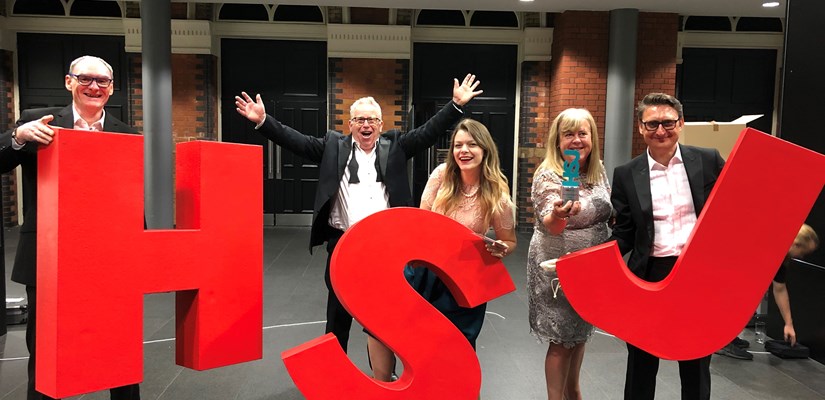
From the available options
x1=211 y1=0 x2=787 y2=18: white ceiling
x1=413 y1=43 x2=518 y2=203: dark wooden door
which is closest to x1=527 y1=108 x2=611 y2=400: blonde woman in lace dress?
x1=211 y1=0 x2=787 y2=18: white ceiling

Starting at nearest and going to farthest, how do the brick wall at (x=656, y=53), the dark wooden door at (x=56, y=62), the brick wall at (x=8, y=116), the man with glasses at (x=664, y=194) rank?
the man with glasses at (x=664, y=194) → the brick wall at (x=656, y=53) → the brick wall at (x=8, y=116) → the dark wooden door at (x=56, y=62)

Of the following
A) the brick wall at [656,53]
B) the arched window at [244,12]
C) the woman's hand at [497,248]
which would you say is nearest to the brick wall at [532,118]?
the brick wall at [656,53]

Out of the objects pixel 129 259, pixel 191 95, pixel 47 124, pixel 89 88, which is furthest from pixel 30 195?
pixel 191 95

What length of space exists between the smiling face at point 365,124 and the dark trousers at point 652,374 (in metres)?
1.22

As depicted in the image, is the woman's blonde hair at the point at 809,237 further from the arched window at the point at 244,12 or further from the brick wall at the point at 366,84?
the arched window at the point at 244,12

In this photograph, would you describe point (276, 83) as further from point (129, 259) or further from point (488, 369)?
point (129, 259)

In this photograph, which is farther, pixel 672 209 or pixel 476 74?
pixel 476 74

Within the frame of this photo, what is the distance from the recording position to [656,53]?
7312 millimetres

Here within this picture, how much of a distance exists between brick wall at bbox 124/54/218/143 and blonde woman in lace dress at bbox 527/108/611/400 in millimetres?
6668

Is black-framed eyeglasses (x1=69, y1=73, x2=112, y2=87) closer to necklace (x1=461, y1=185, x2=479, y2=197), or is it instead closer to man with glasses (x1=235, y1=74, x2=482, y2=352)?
man with glasses (x1=235, y1=74, x2=482, y2=352)

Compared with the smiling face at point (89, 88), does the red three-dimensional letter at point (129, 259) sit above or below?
below

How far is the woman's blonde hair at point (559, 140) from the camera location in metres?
1.96

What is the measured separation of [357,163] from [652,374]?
1.44m

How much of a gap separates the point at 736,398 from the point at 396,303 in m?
2.17
